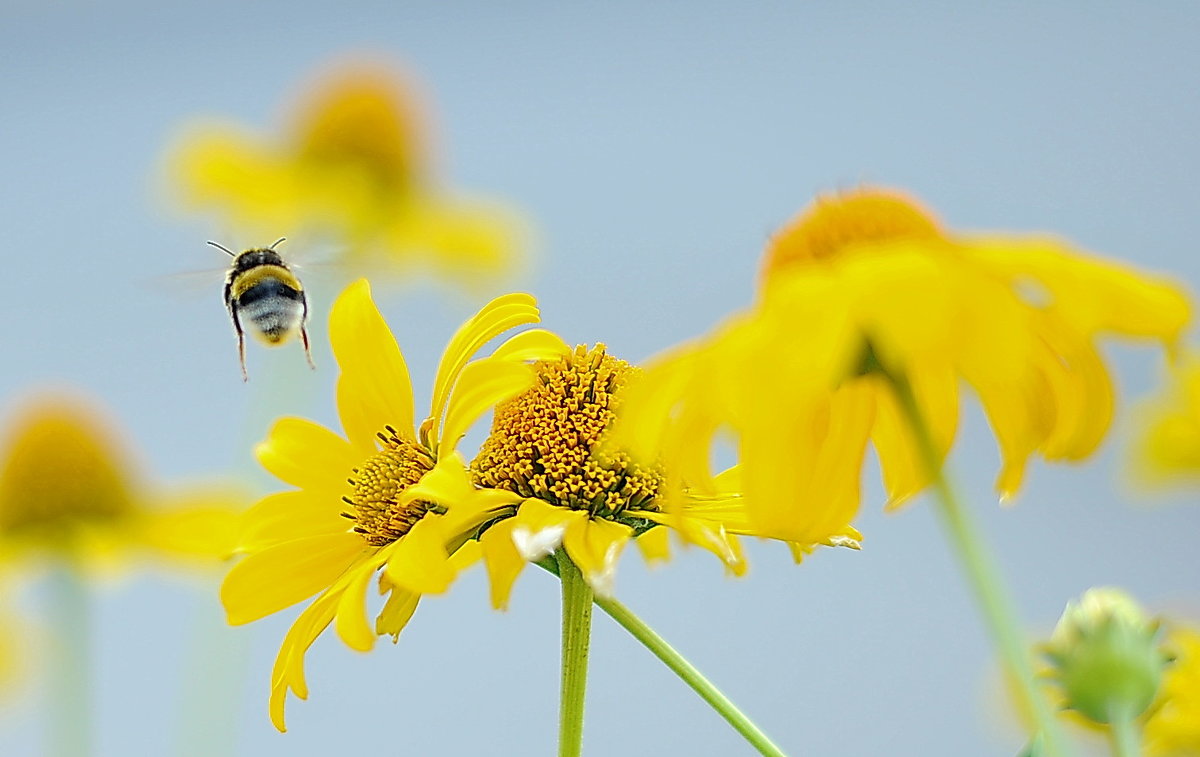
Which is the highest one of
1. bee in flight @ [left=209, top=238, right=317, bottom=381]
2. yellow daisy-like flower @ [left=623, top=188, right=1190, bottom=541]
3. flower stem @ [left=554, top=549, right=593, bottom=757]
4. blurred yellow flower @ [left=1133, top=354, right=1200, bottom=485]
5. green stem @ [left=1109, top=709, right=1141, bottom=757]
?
bee in flight @ [left=209, top=238, right=317, bottom=381]

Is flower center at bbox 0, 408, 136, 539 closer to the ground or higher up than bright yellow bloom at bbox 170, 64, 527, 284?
closer to the ground

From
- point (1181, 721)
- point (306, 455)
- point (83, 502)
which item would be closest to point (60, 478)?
point (83, 502)

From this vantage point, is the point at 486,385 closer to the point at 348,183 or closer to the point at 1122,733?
the point at 1122,733

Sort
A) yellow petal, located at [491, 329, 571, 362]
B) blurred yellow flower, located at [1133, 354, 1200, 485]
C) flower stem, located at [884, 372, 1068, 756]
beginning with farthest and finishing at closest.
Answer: blurred yellow flower, located at [1133, 354, 1200, 485] < yellow petal, located at [491, 329, 571, 362] < flower stem, located at [884, 372, 1068, 756]

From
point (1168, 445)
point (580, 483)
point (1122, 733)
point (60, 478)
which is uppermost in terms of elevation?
point (60, 478)

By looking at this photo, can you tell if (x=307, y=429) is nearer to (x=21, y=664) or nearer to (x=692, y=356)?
(x=692, y=356)

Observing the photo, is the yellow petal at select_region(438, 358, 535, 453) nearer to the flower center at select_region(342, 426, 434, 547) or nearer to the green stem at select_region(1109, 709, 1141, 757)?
the flower center at select_region(342, 426, 434, 547)

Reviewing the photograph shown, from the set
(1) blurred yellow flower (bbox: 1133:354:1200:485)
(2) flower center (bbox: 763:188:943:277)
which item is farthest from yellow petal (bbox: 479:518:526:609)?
(1) blurred yellow flower (bbox: 1133:354:1200:485)
